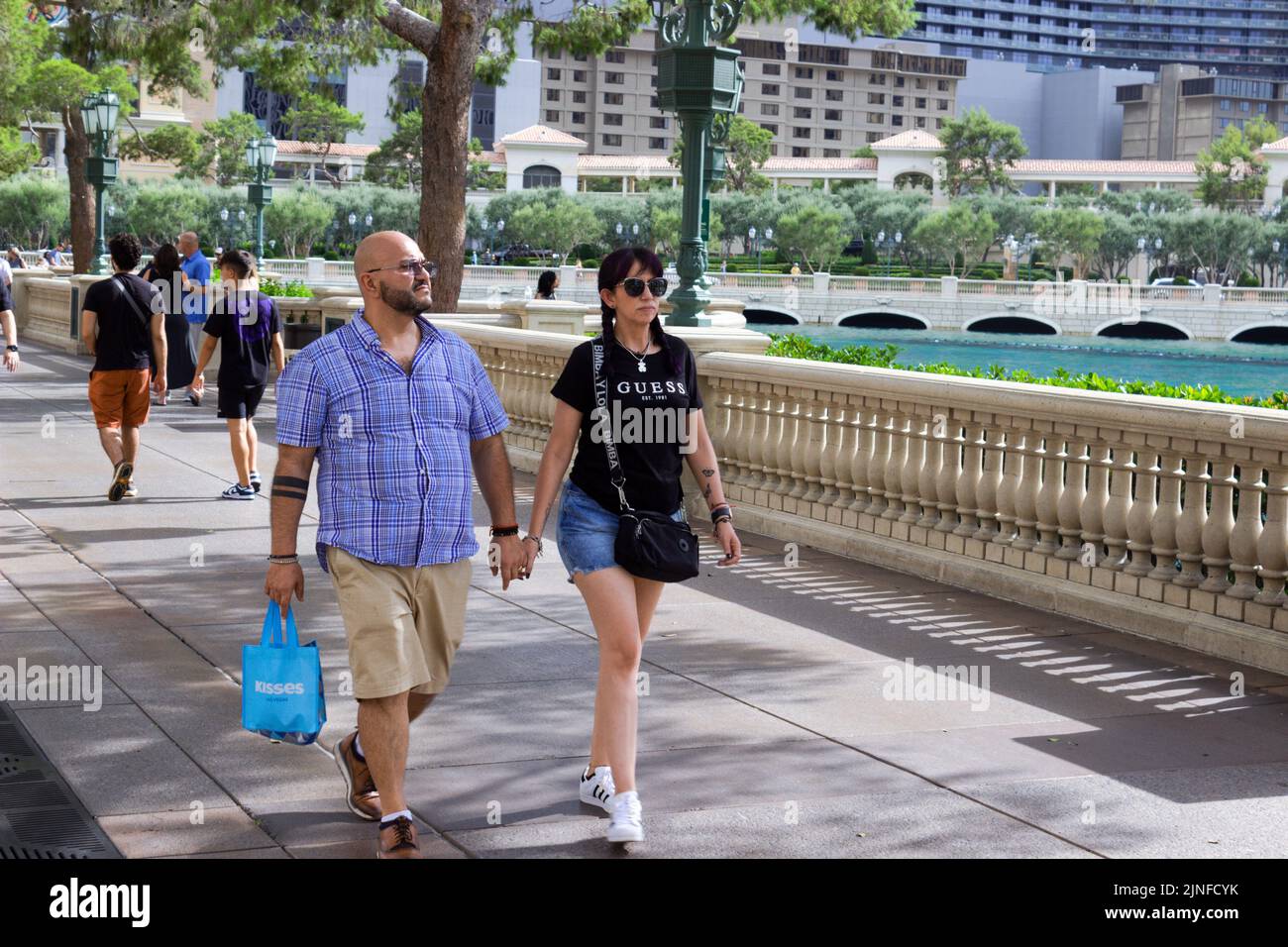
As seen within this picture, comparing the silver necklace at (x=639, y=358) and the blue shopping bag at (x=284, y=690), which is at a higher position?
the silver necklace at (x=639, y=358)

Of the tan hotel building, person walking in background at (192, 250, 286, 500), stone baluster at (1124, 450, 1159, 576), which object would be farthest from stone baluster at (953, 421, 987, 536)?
the tan hotel building

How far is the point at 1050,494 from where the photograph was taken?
8828mm

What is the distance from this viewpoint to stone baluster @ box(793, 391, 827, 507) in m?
10.8

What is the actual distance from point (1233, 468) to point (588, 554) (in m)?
4.03

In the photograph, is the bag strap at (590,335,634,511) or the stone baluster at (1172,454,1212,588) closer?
the bag strap at (590,335,634,511)

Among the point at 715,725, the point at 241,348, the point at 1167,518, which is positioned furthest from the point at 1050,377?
the point at 715,725

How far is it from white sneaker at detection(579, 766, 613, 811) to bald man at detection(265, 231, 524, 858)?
0.66 meters

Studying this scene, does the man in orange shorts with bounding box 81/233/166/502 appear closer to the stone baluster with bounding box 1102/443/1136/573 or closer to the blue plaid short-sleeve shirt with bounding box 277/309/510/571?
the stone baluster with bounding box 1102/443/1136/573

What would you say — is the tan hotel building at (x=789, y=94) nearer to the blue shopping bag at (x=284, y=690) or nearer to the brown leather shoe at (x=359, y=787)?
the brown leather shoe at (x=359, y=787)

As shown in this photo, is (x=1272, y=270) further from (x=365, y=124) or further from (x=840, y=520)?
(x=840, y=520)

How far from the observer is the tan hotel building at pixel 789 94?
162500 millimetres

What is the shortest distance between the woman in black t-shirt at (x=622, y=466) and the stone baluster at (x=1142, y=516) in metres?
3.63

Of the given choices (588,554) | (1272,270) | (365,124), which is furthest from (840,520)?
(365,124)

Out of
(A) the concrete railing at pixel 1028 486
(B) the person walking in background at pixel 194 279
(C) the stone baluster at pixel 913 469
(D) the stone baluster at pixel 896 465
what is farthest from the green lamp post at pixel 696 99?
(B) the person walking in background at pixel 194 279
